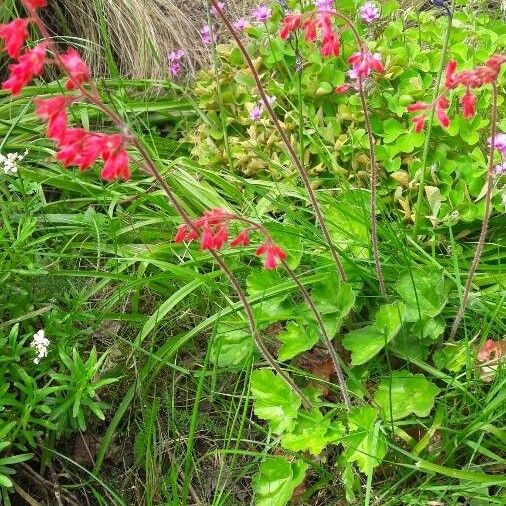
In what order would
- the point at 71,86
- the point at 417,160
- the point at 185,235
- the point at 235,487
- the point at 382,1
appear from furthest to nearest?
the point at 382,1
the point at 417,160
the point at 235,487
the point at 185,235
the point at 71,86

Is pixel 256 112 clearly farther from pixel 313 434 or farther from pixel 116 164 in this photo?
pixel 116 164

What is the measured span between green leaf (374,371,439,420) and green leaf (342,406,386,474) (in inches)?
2.8

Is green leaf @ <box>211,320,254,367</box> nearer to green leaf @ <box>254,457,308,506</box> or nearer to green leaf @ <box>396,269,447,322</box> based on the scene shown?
green leaf @ <box>254,457,308,506</box>

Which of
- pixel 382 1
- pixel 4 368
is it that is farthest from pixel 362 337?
pixel 382 1

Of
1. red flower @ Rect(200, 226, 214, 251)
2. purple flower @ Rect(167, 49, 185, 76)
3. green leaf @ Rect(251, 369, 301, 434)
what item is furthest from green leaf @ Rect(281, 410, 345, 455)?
purple flower @ Rect(167, 49, 185, 76)

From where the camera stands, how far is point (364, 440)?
7.03 ft

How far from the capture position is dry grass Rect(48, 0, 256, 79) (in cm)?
396

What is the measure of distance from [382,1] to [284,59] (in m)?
0.80

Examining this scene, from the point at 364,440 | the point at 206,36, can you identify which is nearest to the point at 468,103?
the point at 364,440

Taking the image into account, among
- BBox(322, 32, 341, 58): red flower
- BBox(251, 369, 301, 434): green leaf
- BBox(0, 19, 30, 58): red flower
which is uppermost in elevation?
BBox(0, 19, 30, 58): red flower

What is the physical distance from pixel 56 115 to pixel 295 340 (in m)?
1.15

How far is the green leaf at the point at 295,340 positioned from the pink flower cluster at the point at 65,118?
1027mm

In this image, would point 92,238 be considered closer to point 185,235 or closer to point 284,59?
point 284,59

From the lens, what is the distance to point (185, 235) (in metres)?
1.69
